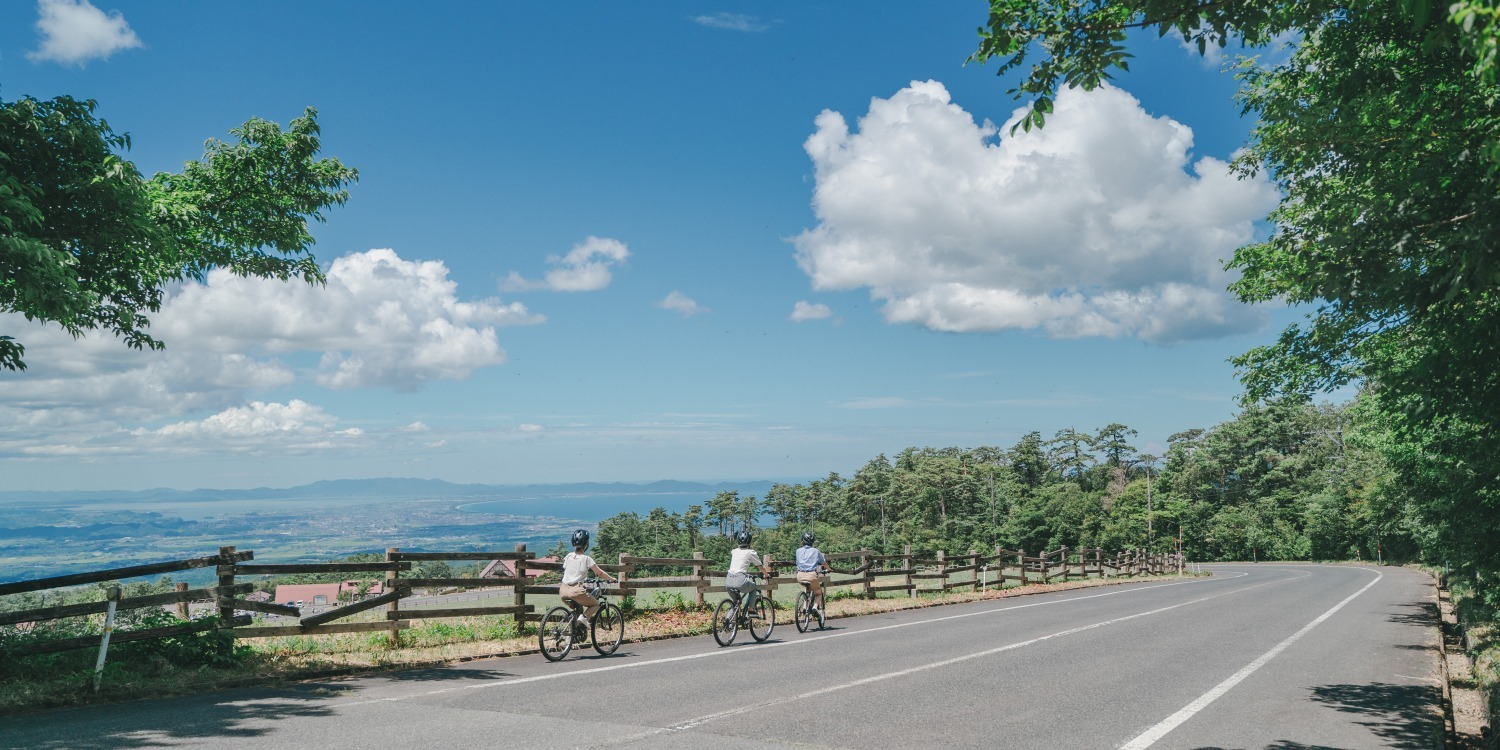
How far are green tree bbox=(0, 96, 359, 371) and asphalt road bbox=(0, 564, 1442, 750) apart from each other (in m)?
4.30

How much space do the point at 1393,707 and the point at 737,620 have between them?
9.14m

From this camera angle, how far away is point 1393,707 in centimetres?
955

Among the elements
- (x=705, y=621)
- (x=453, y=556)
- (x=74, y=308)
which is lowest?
(x=705, y=621)

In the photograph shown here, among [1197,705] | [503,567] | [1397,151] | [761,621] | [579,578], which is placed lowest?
[503,567]

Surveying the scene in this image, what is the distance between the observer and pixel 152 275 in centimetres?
1194

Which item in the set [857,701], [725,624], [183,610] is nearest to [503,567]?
[725,624]

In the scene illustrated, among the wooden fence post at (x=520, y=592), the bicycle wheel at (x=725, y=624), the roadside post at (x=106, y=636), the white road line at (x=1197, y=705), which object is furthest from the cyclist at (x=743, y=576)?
the roadside post at (x=106, y=636)

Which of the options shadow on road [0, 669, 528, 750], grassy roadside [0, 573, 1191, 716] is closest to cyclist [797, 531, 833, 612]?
grassy roadside [0, 573, 1191, 716]

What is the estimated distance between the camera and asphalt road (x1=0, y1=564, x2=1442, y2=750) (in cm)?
753

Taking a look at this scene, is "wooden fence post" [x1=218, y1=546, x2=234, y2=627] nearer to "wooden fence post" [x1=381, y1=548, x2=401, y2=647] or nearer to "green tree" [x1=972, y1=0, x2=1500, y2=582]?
"wooden fence post" [x1=381, y1=548, x2=401, y2=647]

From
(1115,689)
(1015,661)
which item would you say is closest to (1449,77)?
(1115,689)

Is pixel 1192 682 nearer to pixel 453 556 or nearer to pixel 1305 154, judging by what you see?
pixel 1305 154

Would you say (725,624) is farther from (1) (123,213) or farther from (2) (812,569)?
(1) (123,213)

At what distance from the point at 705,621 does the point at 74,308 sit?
11.8 m
